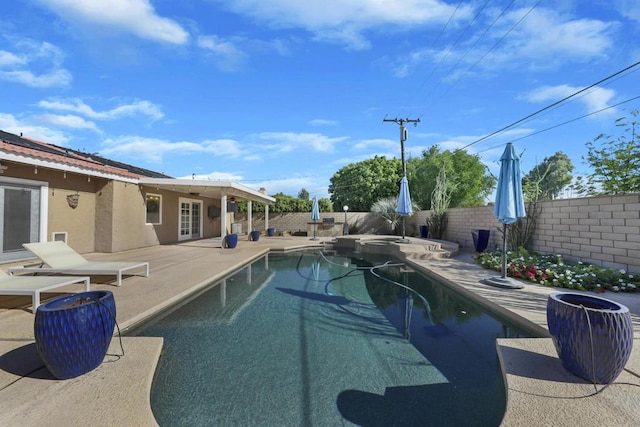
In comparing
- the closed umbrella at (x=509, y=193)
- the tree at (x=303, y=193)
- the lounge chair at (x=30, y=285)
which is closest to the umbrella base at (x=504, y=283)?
the closed umbrella at (x=509, y=193)

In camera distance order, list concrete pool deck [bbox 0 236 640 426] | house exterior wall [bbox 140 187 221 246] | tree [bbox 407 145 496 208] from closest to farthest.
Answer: concrete pool deck [bbox 0 236 640 426] < house exterior wall [bbox 140 187 221 246] < tree [bbox 407 145 496 208]

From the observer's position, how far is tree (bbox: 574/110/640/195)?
7.86 m

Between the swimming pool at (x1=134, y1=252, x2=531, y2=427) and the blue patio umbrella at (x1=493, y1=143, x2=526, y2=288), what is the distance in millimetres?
1734

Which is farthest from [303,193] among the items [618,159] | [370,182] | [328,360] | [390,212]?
[328,360]

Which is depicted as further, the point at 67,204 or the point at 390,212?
the point at 390,212

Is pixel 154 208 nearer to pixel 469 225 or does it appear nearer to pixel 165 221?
pixel 165 221

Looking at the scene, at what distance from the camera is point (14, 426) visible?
1812 millimetres

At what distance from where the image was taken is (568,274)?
5.47m

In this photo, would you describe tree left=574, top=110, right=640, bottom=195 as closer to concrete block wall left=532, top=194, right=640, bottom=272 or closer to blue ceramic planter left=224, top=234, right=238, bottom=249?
concrete block wall left=532, top=194, right=640, bottom=272

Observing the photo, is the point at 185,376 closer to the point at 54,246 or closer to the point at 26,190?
the point at 54,246

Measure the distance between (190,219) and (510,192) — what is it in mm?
13293

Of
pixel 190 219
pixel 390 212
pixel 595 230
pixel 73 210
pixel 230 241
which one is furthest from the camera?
pixel 390 212

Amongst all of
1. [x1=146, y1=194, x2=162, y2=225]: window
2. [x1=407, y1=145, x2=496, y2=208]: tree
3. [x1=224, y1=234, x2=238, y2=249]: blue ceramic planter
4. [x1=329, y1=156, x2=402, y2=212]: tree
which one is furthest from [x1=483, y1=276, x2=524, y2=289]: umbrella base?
[x1=329, y1=156, x2=402, y2=212]: tree

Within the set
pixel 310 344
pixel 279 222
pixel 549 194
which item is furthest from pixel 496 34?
pixel 279 222
